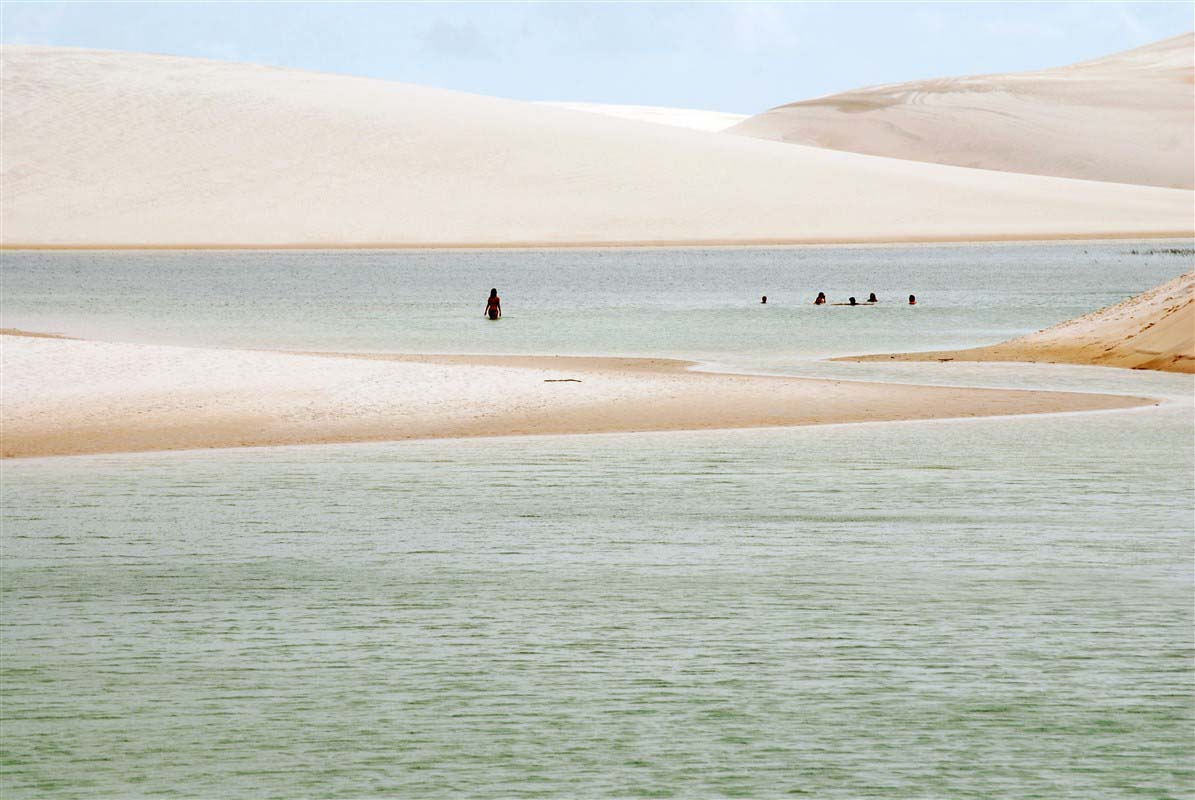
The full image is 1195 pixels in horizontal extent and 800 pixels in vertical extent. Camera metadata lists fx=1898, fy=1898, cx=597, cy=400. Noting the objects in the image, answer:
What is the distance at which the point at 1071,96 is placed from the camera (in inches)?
5743

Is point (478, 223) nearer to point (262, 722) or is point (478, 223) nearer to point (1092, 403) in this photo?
point (1092, 403)

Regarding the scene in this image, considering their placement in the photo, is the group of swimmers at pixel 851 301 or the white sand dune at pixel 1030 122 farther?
the white sand dune at pixel 1030 122

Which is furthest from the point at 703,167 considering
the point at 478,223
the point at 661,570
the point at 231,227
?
the point at 661,570

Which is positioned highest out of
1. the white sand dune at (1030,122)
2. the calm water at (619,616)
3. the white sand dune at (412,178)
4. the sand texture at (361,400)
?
the white sand dune at (1030,122)

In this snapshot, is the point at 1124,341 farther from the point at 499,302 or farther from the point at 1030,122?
the point at 1030,122

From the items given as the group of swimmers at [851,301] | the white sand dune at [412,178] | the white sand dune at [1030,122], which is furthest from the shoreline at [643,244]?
the white sand dune at [1030,122]

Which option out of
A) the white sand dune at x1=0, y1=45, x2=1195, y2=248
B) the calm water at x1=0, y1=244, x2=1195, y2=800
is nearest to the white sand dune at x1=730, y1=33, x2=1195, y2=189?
the white sand dune at x1=0, y1=45, x2=1195, y2=248

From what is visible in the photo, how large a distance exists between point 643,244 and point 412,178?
13645 millimetres

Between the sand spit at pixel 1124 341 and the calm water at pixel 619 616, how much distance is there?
4.28 m

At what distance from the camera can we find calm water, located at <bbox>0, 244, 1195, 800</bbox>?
651cm

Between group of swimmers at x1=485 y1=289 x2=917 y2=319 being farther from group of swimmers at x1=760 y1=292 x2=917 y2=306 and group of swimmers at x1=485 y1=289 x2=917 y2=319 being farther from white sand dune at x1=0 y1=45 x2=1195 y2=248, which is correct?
white sand dune at x1=0 y1=45 x2=1195 y2=248

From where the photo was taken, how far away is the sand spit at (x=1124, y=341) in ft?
67.2

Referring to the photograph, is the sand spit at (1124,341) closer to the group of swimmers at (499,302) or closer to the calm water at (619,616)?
the calm water at (619,616)

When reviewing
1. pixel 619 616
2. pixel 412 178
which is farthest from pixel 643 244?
pixel 619 616
